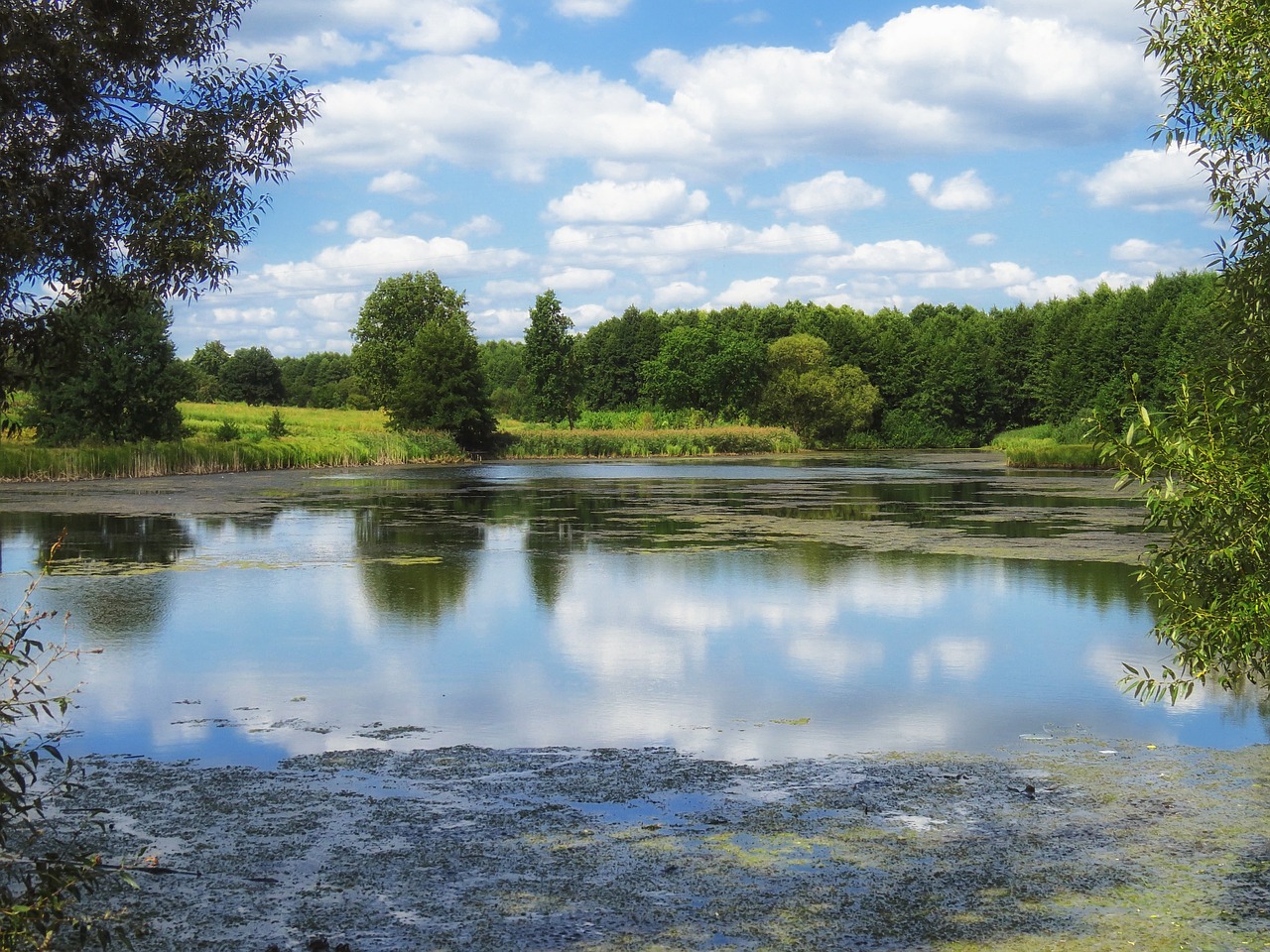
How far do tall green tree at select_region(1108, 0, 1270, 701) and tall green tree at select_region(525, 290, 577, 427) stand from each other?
8188 cm

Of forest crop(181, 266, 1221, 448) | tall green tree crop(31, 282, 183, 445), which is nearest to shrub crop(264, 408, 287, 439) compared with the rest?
tall green tree crop(31, 282, 183, 445)

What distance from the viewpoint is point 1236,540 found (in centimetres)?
595

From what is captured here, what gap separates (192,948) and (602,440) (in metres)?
73.4

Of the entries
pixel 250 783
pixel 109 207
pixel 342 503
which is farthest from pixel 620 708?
pixel 342 503

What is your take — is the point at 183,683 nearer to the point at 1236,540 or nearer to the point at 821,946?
the point at 821,946

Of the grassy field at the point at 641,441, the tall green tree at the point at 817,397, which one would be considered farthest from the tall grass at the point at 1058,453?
the tall green tree at the point at 817,397

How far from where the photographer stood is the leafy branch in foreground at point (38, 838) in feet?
12.6

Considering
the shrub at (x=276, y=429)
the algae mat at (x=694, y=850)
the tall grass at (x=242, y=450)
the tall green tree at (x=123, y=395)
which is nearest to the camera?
the algae mat at (x=694, y=850)

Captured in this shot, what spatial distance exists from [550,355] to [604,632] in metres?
76.0

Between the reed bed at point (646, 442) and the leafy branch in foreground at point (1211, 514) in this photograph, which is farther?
the reed bed at point (646, 442)

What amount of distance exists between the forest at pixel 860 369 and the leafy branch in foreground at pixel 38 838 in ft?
258

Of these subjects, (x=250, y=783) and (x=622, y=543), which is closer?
(x=250, y=783)

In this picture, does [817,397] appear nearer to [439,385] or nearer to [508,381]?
[439,385]

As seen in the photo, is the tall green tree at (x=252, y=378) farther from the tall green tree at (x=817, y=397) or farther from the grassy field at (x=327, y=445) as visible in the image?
the tall green tree at (x=817, y=397)
